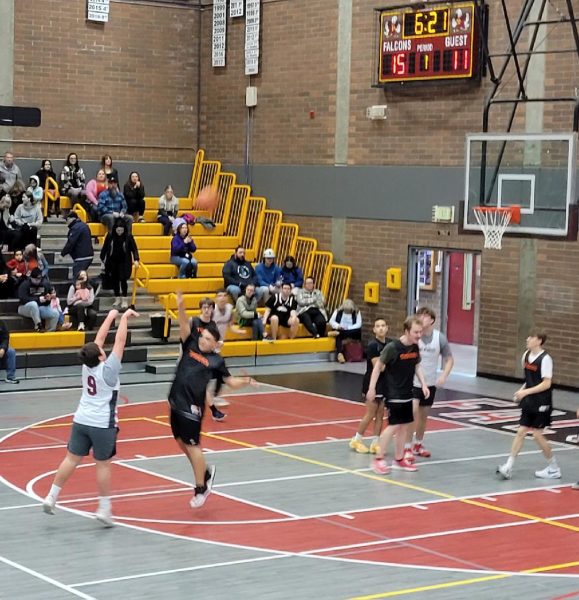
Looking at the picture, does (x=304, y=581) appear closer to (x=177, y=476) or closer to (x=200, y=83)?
(x=177, y=476)

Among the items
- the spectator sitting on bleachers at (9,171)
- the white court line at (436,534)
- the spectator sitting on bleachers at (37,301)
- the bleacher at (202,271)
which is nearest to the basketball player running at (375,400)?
the white court line at (436,534)

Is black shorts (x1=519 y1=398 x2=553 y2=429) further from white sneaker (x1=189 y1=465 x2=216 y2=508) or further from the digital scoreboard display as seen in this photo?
the digital scoreboard display

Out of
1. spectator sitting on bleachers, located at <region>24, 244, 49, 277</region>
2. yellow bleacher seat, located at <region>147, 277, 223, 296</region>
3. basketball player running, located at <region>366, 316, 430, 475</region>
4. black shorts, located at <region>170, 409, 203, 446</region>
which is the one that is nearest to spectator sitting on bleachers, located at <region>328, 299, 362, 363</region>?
yellow bleacher seat, located at <region>147, 277, 223, 296</region>

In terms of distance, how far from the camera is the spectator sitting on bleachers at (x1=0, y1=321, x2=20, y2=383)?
2116 centimetres

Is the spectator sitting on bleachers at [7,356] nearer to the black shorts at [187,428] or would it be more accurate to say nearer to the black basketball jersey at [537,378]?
the black shorts at [187,428]

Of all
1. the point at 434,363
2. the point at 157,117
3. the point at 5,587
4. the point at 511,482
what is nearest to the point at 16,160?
the point at 157,117

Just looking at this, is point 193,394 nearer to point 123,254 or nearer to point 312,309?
point 123,254

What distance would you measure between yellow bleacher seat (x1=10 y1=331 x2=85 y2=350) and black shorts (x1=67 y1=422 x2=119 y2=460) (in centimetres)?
1070

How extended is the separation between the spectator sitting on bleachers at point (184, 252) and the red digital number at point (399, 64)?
18.2 feet

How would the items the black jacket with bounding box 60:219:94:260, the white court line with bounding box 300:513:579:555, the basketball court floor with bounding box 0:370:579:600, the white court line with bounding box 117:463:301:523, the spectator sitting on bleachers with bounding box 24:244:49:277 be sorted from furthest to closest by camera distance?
1. the black jacket with bounding box 60:219:94:260
2. the spectator sitting on bleachers with bounding box 24:244:49:277
3. the white court line with bounding box 117:463:301:523
4. the white court line with bounding box 300:513:579:555
5. the basketball court floor with bounding box 0:370:579:600

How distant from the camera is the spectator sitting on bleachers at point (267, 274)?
26.8 metres

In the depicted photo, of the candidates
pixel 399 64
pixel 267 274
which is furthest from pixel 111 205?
pixel 399 64

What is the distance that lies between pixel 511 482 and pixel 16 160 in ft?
55.4

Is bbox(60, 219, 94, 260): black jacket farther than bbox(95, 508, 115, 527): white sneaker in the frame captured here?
Yes
